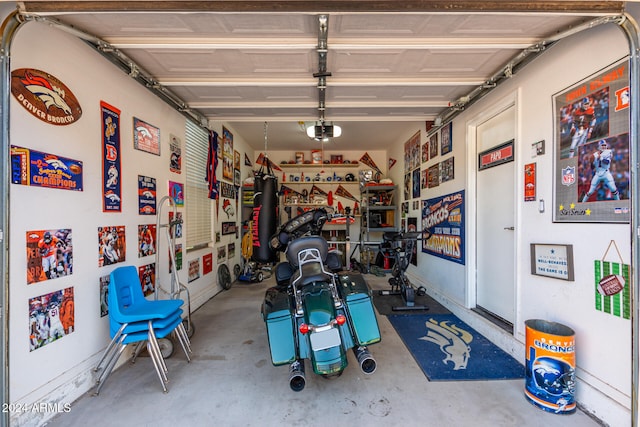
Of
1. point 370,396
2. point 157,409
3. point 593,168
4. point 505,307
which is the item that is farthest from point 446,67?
point 157,409

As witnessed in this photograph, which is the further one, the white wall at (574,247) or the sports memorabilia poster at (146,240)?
the sports memorabilia poster at (146,240)

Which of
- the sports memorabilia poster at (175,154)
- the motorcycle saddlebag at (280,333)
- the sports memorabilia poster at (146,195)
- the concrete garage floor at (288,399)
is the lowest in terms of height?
the concrete garage floor at (288,399)

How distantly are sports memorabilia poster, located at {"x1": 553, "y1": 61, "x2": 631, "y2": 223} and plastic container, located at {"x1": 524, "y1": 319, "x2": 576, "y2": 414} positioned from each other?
2.78ft

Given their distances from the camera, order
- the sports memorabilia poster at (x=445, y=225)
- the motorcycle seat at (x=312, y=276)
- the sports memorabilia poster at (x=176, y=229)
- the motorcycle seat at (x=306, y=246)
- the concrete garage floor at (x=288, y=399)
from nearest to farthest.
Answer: the concrete garage floor at (x=288, y=399)
the motorcycle seat at (x=312, y=276)
the motorcycle seat at (x=306, y=246)
the sports memorabilia poster at (x=176, y=229)
the sports memorabilia poster at (x=445, y=225)

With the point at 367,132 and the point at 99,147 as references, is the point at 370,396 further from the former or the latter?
the point at 367,132

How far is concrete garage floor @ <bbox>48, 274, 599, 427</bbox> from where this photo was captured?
171cm

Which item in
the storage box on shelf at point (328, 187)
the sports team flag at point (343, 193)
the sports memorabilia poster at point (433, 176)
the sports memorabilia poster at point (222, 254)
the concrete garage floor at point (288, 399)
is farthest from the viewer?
the sports team flag at point (343, 193)

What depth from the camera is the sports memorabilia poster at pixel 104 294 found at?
2156 mm

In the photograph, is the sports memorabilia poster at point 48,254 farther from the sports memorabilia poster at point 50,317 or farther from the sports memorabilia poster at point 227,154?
the sports memorabilia poster at point 227,154

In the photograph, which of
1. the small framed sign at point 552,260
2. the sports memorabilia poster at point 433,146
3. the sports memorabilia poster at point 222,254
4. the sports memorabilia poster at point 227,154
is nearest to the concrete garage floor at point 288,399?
the small framed sign at point 552,260

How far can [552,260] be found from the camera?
2051mm

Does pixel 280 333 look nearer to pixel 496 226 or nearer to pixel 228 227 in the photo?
pixel 496 226

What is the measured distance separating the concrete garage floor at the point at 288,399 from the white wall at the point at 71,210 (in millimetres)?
306

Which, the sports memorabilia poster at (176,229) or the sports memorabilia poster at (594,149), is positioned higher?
the sports memorabilia poster at (594,149)
